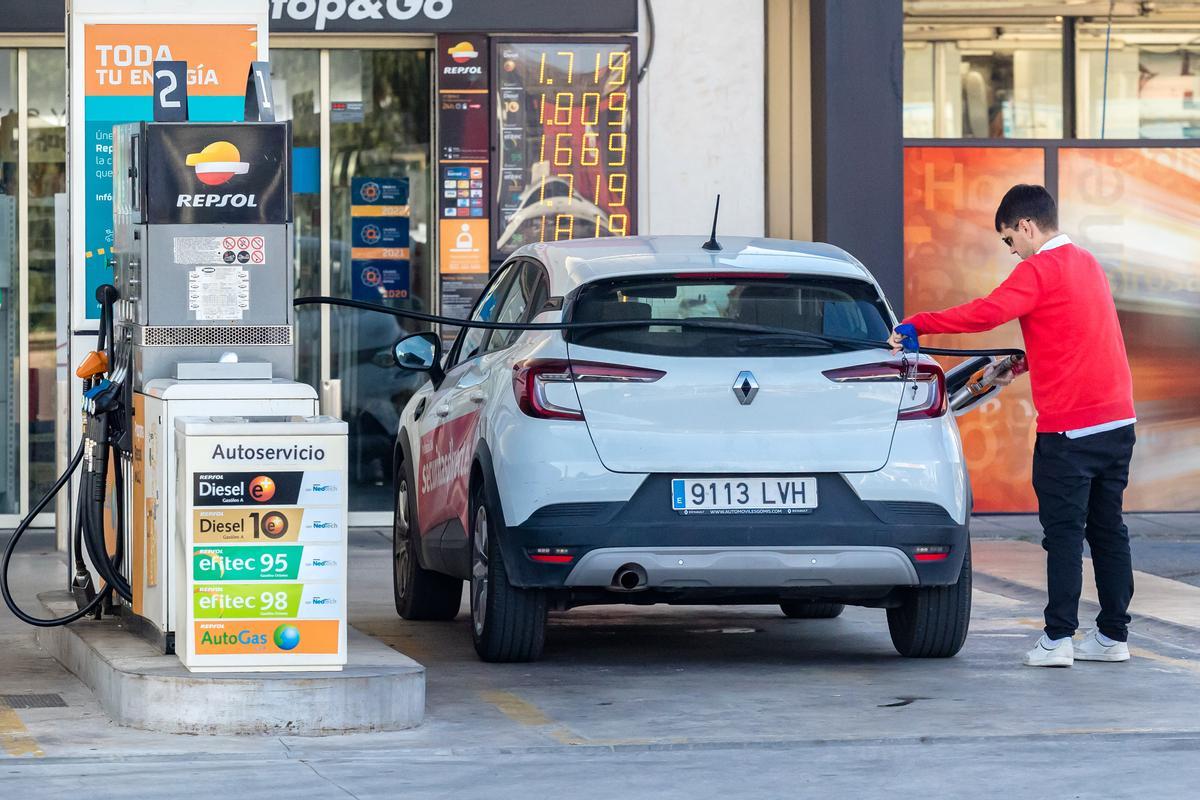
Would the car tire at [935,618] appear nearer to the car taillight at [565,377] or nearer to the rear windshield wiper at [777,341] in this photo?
the rear windshield wiper at [777,341]

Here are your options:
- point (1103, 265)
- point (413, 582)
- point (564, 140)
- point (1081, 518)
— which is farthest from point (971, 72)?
point (1081, 518)

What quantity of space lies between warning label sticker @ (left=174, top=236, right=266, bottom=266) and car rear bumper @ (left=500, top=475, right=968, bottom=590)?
1349mm

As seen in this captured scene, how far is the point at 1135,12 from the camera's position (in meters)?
14.8

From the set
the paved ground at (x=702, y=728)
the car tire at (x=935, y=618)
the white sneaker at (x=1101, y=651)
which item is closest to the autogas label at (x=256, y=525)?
the paved ground at (x=702, y=728)

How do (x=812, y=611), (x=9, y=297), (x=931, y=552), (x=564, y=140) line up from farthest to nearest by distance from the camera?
(x=564, y=140) → (x=9, y=297) → (x=812, y=611) → (x=931, y=552)

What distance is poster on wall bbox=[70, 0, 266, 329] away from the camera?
10.5m

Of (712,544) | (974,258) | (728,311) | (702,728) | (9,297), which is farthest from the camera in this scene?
(974,258)

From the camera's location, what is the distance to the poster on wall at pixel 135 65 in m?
Result: 10.5

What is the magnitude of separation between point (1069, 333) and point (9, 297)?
26.2 feet

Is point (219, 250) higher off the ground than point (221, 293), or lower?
higher

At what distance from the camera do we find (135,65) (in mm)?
10852

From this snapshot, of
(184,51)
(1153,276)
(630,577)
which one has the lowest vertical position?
(630,577)

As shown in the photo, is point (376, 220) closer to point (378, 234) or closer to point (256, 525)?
point (378, 234)

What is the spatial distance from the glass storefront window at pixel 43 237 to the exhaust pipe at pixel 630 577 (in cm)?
721
